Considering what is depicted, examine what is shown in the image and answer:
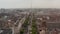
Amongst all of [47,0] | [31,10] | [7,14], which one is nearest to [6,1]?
[7,14]

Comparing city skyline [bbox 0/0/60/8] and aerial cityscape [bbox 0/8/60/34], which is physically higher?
city skyline [bbox 0/0/60/8]

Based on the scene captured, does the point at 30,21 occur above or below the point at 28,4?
below

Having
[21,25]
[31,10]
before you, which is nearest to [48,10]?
[31,10]

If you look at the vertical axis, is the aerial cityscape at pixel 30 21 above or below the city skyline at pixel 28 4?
below

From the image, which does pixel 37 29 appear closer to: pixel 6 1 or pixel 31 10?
pixel 31 10

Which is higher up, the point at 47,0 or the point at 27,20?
the point at 47,0

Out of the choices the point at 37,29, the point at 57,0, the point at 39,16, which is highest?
the point at 57,0

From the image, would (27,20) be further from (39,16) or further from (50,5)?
(50,5)
